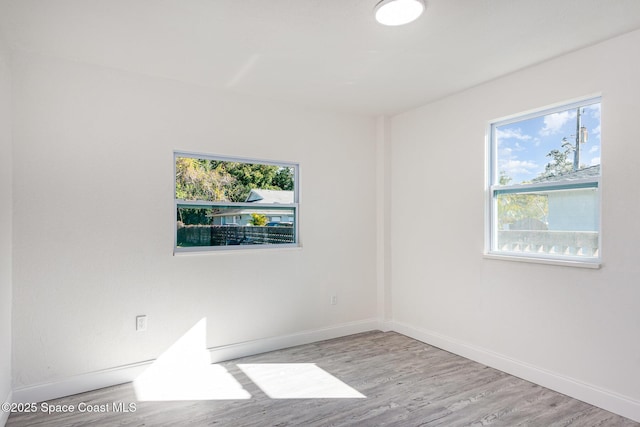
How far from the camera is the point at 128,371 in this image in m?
3.09

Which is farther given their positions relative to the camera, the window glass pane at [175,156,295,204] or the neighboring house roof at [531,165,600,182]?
the window glass pane at [175,156,295,204]

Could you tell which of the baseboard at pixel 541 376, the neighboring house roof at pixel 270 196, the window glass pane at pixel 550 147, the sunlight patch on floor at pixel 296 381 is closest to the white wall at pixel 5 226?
the sunlight patch on floor at pixel 296 381

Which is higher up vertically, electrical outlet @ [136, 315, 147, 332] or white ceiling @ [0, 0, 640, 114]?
white ceiling @ [0, 0, 640, 114]

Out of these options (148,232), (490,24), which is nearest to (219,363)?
(148,232)

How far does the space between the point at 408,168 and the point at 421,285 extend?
4.29 feet

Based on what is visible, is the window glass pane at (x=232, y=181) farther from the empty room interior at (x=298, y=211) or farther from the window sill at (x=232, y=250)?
the window sill at (x=232, y=250)

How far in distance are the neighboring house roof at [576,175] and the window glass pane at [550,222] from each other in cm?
10

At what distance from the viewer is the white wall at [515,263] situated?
2.56m

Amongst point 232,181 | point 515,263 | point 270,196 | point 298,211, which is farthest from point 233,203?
point 515,263

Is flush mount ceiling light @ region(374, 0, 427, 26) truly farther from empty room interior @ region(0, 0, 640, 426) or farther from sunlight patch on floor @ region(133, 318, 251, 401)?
sunlight patch on floor @ region(133, 318, 251, 401)

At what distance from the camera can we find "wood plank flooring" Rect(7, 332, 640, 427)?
2.49 meters

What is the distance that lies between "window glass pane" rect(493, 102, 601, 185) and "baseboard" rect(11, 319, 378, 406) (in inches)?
93.8

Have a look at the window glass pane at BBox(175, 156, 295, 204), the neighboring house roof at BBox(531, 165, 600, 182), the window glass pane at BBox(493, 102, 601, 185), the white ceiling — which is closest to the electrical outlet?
the window glass pane at BBox(175, 156, 295, 204)

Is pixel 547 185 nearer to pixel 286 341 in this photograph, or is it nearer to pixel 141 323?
pixel 286 341
